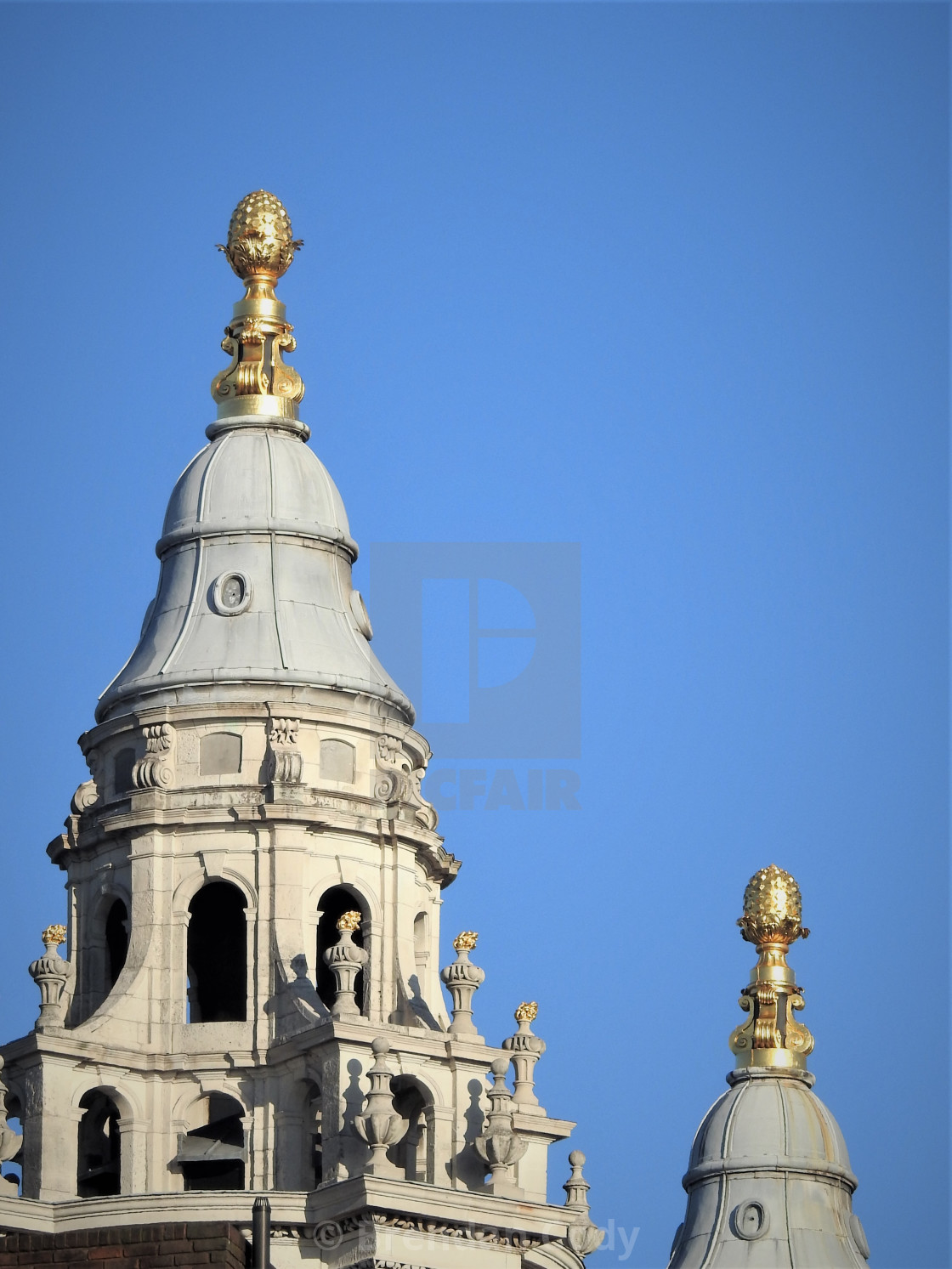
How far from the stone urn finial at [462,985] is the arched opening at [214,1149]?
580cm

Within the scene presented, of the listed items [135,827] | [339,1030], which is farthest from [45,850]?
[339,1030]

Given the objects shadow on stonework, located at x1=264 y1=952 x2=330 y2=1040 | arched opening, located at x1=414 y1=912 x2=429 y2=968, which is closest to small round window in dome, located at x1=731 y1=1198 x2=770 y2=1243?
shadow on stonework, located at x1=264 y1=952 x2=330 y2=1040

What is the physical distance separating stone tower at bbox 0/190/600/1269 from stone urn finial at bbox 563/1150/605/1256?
0.08 meters

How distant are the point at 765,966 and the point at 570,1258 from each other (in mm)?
8926

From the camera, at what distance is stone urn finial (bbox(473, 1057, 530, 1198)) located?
121938mm

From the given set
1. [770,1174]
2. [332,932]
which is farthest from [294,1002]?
[770,1174]

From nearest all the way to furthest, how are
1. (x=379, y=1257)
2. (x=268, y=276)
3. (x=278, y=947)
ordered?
(x=379, y=1257) < (x=278, y=947) < (x=268, y=276)

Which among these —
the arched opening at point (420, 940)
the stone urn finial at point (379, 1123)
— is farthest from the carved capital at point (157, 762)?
the stone urn finial at point (379, 1123)

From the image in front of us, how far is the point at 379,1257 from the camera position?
117000mm

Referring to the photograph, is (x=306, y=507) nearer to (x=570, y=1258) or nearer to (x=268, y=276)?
(x=268, y=276)

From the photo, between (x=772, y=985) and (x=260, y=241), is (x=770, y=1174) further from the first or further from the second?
(x=260, y=241)

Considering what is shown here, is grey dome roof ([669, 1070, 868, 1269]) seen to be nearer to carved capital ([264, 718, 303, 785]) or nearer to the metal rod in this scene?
carved capital ([264, 718, 303, 785])

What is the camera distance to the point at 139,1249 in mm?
109562

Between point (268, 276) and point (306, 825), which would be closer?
point (306, 825)
